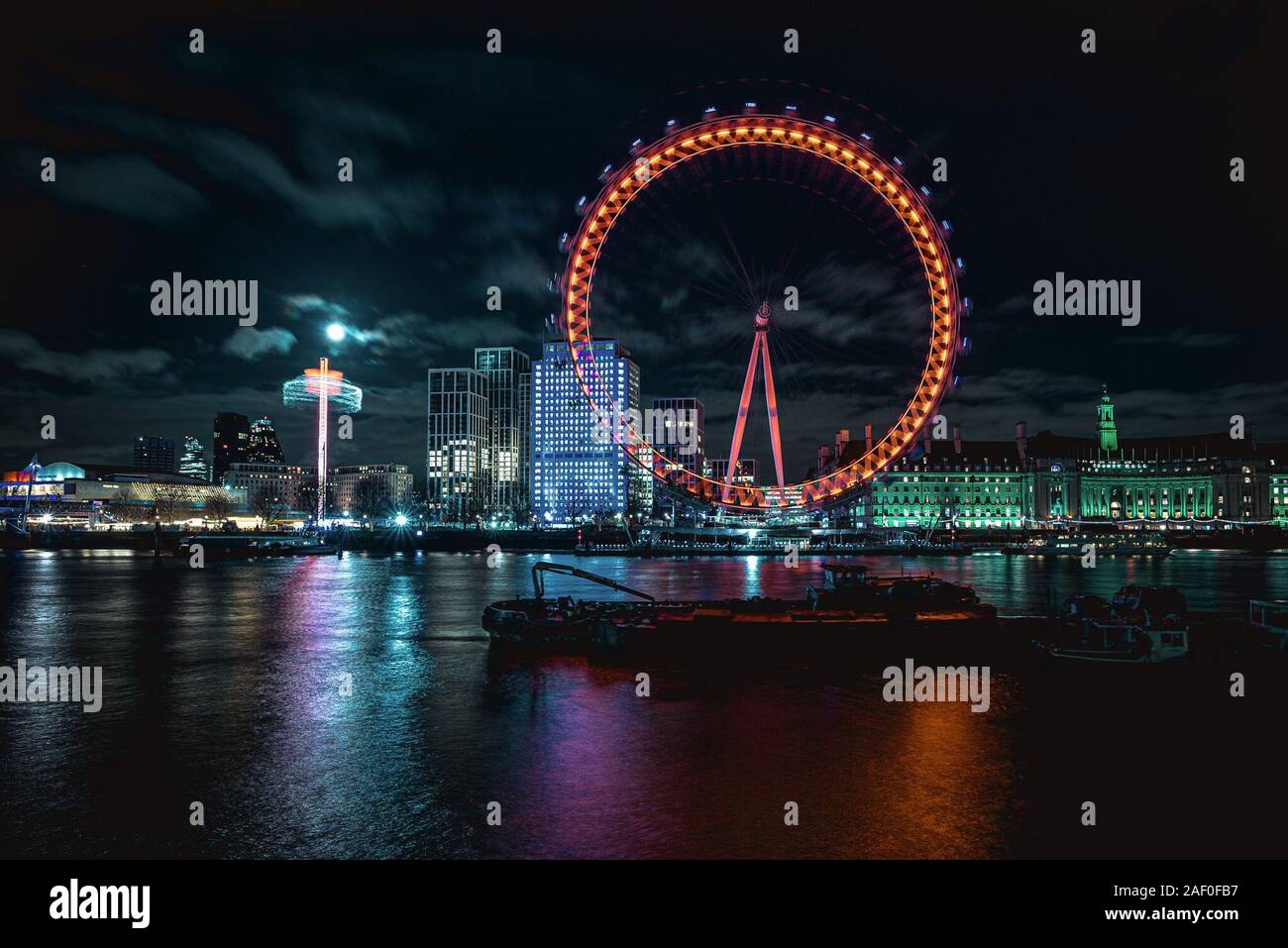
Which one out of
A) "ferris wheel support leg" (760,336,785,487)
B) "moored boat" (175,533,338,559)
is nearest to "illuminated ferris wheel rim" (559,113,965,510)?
"ferris wheel support leg" (760,336,785,487)

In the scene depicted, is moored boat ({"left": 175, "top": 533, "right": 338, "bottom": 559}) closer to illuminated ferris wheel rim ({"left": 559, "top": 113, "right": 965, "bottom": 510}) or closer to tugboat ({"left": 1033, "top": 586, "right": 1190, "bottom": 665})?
illuminated ferris wheel rim ({"left": 559, "top": 113, "right": 965, "bottom": 510})

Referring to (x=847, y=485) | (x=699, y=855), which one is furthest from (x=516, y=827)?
(x=847, y=485)

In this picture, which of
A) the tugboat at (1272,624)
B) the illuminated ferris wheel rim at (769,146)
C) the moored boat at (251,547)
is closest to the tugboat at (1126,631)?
the tugboat at (1272,624)

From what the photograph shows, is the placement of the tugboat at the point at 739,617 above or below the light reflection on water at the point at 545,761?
above

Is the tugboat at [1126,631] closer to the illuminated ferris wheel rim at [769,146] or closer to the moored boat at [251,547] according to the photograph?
the illuminated ferris wheel rim at [769,146]

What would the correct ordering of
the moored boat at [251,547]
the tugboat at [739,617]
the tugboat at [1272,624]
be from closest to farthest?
the tugboat at [739,617]
the tugboat at [1272,624]
the moored boat at [251,547]
